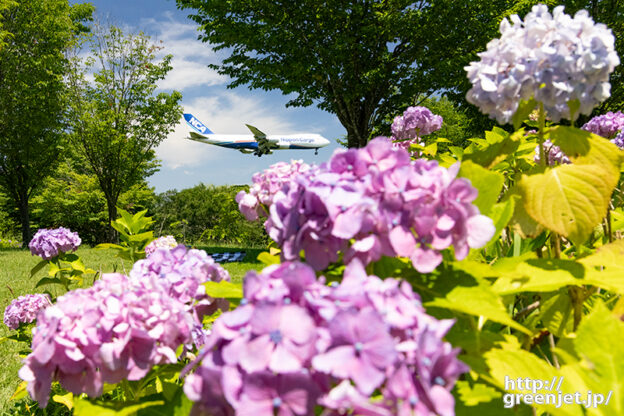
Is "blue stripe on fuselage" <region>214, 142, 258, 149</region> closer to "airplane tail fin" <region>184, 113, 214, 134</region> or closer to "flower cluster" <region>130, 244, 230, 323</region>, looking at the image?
"airplane tail fin" <region>184, 113, 214, 134</region>

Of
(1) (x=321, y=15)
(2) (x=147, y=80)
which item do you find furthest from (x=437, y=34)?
(2) (x=147, y=80)

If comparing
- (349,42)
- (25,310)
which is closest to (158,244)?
(25,310)

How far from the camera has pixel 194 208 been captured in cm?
4534

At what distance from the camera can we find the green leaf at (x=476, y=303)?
75 cm

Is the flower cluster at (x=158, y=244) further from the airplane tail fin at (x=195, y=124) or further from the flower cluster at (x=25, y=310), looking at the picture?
the airplane tail fin at (x=195, y=124)

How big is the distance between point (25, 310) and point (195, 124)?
34.7m

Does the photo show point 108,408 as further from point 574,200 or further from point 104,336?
point 574,200

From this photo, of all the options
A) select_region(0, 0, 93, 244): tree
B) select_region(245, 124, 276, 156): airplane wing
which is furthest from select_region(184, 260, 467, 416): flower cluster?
select_region(245, 124, 276, 156): airplane wing

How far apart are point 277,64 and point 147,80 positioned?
8520mm

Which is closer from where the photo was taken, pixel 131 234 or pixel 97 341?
pixel 97 341

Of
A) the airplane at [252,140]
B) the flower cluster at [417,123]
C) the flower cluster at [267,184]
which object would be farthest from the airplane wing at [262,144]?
the flower cluster at [267,184]

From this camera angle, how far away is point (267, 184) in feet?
5.18

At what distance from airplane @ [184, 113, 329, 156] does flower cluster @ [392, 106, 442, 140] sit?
29169 millimetres

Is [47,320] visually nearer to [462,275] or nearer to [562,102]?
[462,275]
